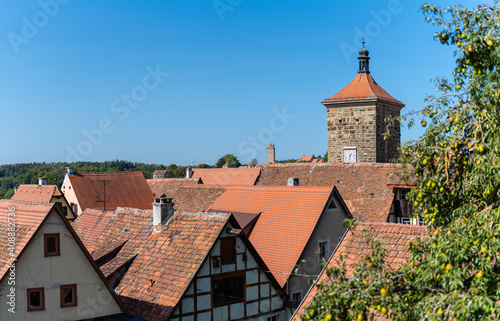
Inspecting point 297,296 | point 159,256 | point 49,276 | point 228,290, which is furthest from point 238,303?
point 49,276

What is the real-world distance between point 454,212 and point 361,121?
24.2 metres

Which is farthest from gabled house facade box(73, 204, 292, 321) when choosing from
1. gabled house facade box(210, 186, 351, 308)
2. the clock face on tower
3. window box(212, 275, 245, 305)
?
the clock face on tower

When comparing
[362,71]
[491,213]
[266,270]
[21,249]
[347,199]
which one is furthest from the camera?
[362,71]

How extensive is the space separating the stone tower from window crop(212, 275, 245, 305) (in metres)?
15.3

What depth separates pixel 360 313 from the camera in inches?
221

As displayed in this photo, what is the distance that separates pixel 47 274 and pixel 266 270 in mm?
6152

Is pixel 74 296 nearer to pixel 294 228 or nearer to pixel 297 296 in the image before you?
pixel 297 296

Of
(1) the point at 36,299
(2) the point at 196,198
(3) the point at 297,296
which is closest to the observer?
(1) the point at 36,299

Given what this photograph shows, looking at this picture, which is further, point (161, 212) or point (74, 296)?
point (161, 212)

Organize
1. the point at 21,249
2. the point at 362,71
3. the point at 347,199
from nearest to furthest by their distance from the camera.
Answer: the point at 21,249 → the point at 347,199 → the point at 362,71

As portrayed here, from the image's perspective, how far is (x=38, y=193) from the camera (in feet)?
138

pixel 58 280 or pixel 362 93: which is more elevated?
pixel 362 93

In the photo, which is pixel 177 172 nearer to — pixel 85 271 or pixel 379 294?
pixel 85 271

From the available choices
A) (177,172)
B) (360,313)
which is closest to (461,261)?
(360,313)
